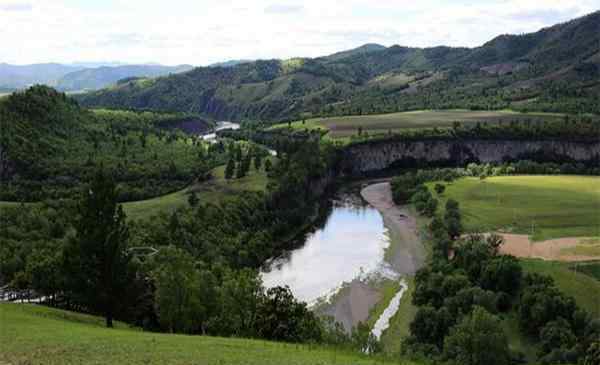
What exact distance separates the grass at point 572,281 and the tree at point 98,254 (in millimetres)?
55680

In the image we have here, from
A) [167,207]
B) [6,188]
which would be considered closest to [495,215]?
[167,207]

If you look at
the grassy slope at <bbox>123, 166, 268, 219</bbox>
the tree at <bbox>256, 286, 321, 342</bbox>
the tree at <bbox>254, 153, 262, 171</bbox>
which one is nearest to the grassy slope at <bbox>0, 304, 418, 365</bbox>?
the tree at <bbox>256, 286, 321, 342</bbox>

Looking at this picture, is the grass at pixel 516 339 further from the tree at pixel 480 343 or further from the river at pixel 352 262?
the river at pixel 352 262

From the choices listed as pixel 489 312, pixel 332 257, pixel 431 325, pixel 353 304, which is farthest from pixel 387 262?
pixel 489 312

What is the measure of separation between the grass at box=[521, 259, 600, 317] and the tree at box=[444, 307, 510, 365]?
2063cm

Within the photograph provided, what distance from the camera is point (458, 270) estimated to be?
82.1 meters

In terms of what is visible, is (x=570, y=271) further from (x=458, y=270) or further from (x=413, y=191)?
(x=413, y=191)

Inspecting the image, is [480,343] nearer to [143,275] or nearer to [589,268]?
[143,275]

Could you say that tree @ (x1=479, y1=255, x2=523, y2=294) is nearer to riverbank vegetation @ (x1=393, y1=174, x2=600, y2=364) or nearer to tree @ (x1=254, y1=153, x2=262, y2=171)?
riverbank vegetation @ (x1=393, y1=174, x2=600, y2=364)

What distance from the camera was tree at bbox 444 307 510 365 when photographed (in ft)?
174

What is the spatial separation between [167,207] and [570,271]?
2851 inches

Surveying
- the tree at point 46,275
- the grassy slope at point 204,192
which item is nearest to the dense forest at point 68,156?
the grassy slope at point 204,192

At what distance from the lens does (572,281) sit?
77.1 meters

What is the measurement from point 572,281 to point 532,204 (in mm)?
50975
